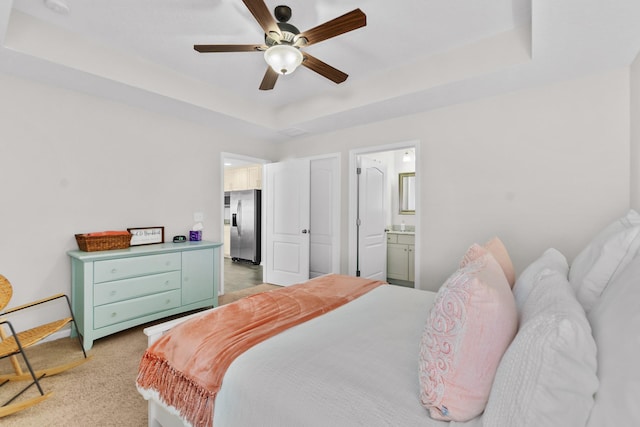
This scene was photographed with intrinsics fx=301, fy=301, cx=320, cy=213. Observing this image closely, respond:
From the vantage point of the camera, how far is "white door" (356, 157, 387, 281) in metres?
4.26

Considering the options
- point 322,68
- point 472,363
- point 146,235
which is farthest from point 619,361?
point 146,235

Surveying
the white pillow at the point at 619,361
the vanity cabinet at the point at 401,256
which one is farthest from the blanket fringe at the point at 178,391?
the vanity cabinet at the point at 401,256

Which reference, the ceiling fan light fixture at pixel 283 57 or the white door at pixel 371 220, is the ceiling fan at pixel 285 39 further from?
the white door at pixel 371 220

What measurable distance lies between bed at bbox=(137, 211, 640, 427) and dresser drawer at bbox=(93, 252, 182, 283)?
1.61 m

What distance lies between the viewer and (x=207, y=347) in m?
1.30

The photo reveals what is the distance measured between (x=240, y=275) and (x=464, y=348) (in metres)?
5.04

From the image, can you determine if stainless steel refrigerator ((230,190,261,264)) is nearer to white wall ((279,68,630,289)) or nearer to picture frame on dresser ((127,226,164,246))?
picture frame on dresser ((127,226,164,246))

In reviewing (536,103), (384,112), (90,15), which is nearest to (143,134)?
(90,15)

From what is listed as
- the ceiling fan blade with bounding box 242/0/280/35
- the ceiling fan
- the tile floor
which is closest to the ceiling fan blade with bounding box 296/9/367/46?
the ceiling fan

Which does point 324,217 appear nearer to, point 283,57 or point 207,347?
point 283,57

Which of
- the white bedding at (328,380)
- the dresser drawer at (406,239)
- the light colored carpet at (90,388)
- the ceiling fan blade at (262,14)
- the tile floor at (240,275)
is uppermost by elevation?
the ceiling fan blade at (262,14)

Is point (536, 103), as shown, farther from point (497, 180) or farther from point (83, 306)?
point (83, 306)

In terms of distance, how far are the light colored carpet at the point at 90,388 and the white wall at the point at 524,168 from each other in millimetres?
2907

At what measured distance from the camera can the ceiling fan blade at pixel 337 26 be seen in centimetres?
177
